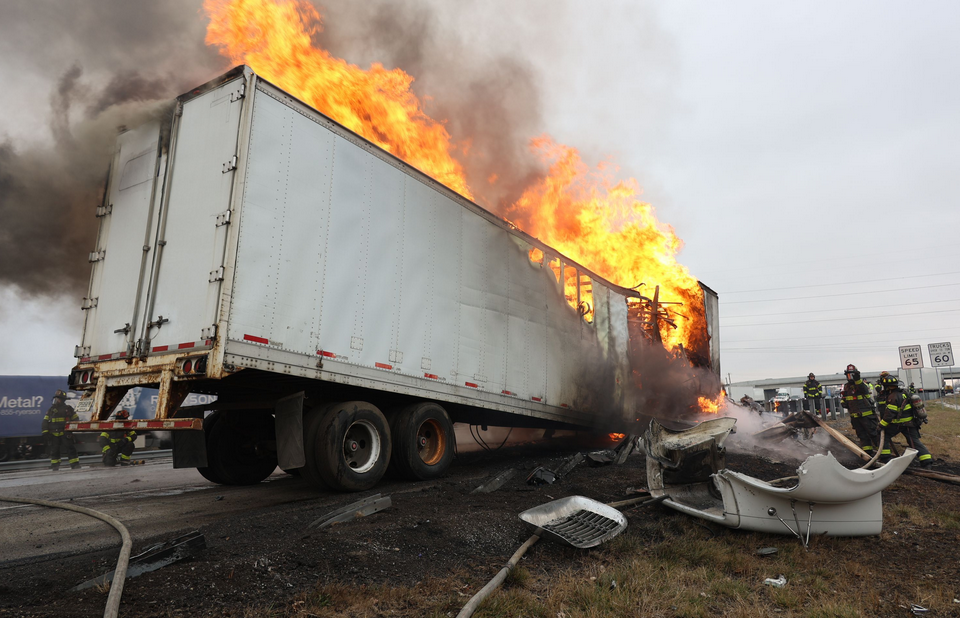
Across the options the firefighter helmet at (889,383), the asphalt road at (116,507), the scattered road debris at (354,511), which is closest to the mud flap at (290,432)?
the asphalt road at (116,507)

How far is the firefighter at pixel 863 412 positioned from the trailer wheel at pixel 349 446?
10499mm

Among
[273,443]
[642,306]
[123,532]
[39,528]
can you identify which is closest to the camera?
[123,532]

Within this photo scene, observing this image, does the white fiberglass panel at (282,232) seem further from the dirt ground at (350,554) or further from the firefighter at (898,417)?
the firefighter at (898,417)

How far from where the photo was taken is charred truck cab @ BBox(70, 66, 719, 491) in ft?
18.4

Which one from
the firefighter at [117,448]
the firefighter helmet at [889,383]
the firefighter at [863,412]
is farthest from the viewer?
the firefighter at [117,448]

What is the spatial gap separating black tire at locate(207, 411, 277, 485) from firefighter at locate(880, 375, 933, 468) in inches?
414

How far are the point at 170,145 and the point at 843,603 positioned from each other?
7.69 m

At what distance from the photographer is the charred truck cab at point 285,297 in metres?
5.60

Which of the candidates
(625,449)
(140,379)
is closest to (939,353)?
(625,449)

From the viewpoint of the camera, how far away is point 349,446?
21.7ft

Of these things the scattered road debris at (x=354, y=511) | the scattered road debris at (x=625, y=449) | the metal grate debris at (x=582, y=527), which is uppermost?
the scattered road debris at (x=625, y=449)

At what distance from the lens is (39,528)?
5238mm

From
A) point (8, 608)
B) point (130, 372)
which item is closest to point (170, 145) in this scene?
point (130, 372)

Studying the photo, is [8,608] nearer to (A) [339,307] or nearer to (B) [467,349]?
(A) [339,307]
